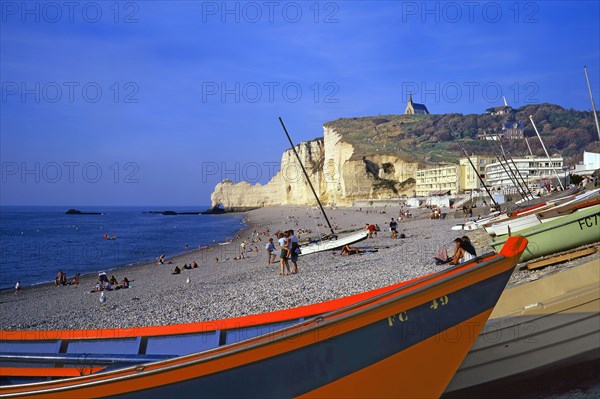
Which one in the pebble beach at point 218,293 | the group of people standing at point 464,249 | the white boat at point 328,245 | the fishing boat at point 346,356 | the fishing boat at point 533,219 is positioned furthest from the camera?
the white boat at point 328,245

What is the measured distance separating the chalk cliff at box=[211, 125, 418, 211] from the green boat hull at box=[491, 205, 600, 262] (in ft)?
250

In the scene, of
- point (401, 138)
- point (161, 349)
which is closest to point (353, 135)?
point (401, 138)

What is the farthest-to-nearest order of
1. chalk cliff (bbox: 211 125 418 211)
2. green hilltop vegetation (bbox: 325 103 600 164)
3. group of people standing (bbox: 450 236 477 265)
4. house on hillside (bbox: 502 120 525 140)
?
house on hillside (bbox: 502 120 525 140)
green hilltop vegetation (bbox: 325 103 600 164)
chalk cliff (bbox: 211 125 418 211)
group of people standing (bbox: 450 236 477 265)

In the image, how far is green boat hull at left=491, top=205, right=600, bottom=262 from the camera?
12.4 meters

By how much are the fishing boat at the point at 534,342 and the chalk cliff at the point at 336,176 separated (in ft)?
268

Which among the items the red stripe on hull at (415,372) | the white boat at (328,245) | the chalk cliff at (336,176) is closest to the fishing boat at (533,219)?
the white boat at (328,245)

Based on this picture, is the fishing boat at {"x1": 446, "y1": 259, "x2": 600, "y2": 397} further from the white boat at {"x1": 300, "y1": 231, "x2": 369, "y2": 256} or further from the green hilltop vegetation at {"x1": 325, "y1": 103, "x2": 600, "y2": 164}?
the green hilltop vegetation at {"x1": 325, "y1": 103, "x2": 600, "y2": 164}

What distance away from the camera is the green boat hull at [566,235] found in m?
12.4

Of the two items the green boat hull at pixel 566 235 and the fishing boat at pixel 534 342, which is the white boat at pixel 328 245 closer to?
the green boat hull at pixel 566 235

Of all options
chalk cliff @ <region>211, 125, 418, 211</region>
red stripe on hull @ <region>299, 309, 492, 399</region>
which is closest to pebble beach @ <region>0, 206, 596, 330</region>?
red stripe on hull @ <region>299, 309, 492, 399</region>

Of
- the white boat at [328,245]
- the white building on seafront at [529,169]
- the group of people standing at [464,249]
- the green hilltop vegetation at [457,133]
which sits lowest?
the white boat at [328,245]

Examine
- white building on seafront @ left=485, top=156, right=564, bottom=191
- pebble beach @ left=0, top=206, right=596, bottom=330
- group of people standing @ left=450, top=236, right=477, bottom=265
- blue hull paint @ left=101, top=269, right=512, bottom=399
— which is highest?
white building on seafront @ left=485, top=156, right=564, bottom=191

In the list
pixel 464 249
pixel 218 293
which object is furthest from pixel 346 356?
pixel 218 293

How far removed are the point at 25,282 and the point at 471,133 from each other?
5348 inches
